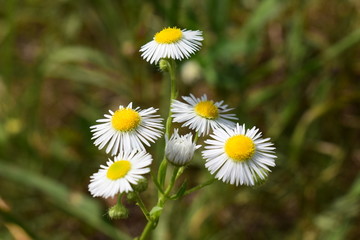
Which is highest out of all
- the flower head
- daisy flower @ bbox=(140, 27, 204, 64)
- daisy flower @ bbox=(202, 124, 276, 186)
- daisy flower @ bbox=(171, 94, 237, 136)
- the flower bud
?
daisy flower @ bbox=(140, 27, 204, 64)

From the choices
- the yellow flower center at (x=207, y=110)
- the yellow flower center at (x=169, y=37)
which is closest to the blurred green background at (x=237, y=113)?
the yellow flower center at (x=169, y=37)

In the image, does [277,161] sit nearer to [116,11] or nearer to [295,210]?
[295,210]

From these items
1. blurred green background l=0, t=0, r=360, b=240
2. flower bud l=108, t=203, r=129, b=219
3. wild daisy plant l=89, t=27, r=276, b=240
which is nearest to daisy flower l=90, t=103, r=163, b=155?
wild daisy plant l=89, t=27, r=276, b=240

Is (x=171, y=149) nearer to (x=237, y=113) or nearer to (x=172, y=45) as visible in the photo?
(x=172, y=45)

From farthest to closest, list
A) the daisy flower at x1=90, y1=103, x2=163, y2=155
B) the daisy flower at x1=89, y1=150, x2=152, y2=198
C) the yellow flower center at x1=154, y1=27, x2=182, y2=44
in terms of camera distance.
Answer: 1. the yellow flower center at x1=154, y1=27, x2=182, y2=44
2. the daisy flower at x1=90, y1=103, x2=163, y2=155
3. the daisy flower at x1=89, y1=150, x2=152, y2=198

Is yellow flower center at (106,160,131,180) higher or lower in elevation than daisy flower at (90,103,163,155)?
lower

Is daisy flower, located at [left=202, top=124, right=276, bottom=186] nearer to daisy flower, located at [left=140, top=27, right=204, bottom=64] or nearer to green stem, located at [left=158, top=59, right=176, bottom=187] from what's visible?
green stem, located at [left=158, top=59, right=176, bottom=187]

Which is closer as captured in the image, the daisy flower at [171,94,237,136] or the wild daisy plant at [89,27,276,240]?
the wild daisy plant at [89,27,276,240]

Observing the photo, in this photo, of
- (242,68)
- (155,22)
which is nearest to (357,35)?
(242,68)
